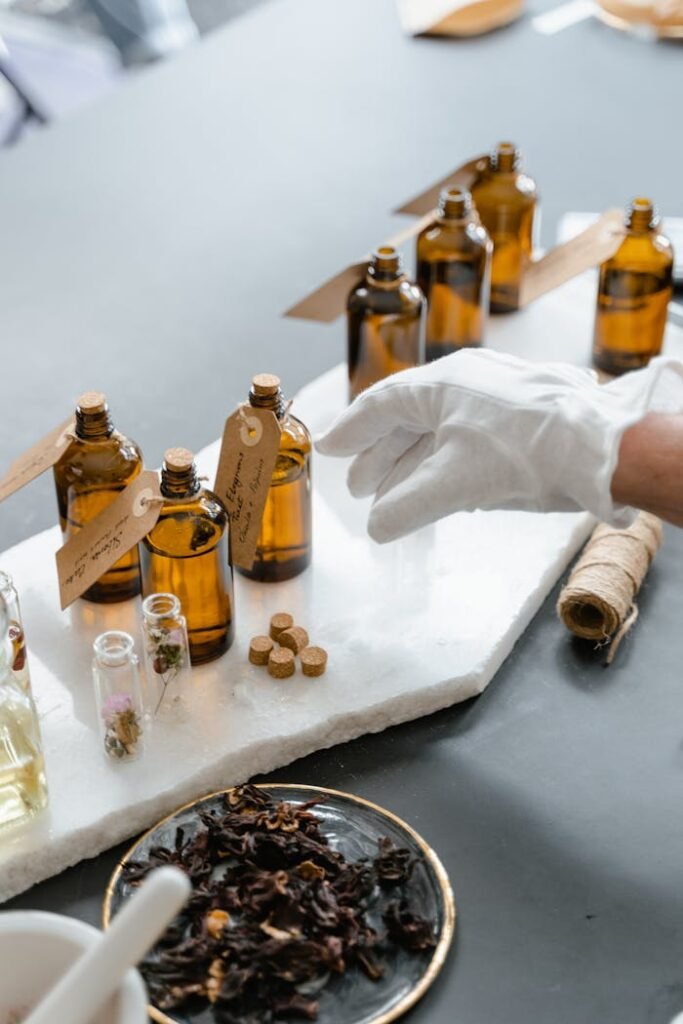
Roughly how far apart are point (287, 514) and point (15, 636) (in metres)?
0.33

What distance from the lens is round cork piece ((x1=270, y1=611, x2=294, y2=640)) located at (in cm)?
134

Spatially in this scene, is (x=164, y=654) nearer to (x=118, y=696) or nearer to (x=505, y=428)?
(x=118, y=696)

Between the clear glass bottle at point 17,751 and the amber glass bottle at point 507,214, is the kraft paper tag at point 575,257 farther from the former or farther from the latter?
the clear glass bottle at point 17,751

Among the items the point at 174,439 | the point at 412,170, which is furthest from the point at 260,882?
the point at 412,170

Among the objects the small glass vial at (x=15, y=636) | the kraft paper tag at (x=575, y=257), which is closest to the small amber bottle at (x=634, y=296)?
the kraft paper tag at (x=575, y=257)

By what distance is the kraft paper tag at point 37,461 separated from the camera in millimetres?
1330

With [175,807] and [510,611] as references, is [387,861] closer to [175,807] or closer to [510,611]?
[175,807]

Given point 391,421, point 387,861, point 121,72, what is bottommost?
point 121,72

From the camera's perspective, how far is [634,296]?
1.76 metres

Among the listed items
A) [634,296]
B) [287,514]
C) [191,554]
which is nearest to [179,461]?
[191,554]

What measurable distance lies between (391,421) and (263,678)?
11.2 inches

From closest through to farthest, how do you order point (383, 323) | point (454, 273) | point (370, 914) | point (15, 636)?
point (370, 914) → point (15, 636) → point (383, 323) → point (454, 273)

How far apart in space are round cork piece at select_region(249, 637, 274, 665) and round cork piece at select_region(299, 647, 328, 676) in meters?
0.03

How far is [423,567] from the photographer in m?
1.46
